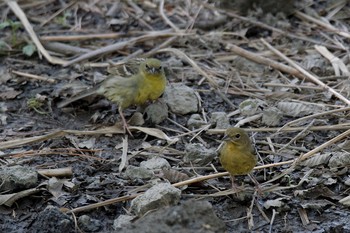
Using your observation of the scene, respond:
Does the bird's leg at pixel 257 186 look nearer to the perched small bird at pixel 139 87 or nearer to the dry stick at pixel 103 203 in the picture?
the dry stick at pixel 103 203

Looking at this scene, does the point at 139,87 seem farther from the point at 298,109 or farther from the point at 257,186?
the point at 257,186

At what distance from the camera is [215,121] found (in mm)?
6730

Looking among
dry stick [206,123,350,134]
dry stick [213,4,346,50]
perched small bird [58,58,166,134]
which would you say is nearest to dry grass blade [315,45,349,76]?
dry stick [213,4,346,50]

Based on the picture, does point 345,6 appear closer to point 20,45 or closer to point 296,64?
point 296,64

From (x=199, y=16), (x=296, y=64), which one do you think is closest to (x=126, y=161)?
(x=296, y=64)

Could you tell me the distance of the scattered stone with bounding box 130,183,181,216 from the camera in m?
5.09

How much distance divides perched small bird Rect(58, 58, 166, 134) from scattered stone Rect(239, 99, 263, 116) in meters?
0.77

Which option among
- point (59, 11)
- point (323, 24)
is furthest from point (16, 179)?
point (323, 24)

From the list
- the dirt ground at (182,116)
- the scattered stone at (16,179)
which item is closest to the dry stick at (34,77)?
the dirt ground at (182,116)

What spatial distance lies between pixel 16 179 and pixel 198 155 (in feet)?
4.82

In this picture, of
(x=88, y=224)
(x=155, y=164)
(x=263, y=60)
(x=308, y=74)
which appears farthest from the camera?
(x=263, y=60)

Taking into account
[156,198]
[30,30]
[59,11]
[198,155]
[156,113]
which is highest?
[156,198]

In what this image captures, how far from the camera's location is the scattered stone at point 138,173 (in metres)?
5.82

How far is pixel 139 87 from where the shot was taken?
275 inches
